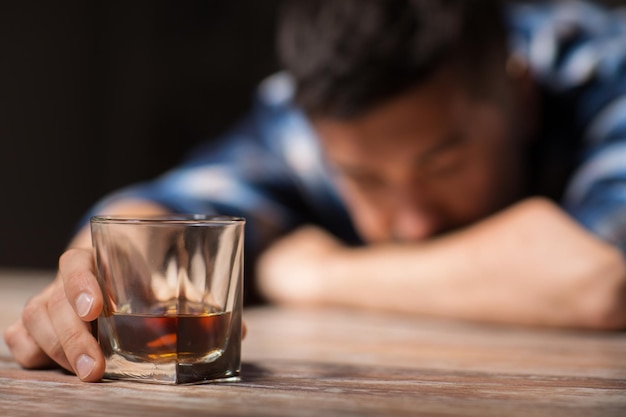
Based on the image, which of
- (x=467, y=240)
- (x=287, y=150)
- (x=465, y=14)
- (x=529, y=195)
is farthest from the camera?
(x=287, y=150)

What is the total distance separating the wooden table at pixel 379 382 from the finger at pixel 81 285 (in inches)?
2.0

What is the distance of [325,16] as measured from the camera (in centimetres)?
143

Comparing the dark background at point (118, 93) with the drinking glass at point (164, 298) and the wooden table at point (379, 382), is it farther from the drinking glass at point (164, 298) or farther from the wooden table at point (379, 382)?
the drinking glass at point (164, 298)

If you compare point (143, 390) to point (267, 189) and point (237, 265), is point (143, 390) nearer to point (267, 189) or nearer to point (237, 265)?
point (237, 265)

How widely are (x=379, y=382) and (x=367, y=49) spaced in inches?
33.7

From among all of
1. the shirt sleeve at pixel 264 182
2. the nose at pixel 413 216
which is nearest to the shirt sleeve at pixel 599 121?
the nose at pixel 413 216

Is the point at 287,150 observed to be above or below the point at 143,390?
above

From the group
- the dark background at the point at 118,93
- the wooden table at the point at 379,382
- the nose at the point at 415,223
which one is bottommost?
the wooden table at the point at 379,382

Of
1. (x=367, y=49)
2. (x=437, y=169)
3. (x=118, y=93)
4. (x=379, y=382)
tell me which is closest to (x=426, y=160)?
(x=437, y=169)

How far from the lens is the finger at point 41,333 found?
60 cm

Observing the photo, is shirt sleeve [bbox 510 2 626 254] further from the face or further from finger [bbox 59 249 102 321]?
finger [bbox 59 249 102 321]

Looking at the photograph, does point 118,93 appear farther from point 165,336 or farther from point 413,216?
point 165,336

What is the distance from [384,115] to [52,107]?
150cm

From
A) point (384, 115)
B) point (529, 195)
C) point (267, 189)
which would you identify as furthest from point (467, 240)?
point (267, 189)
